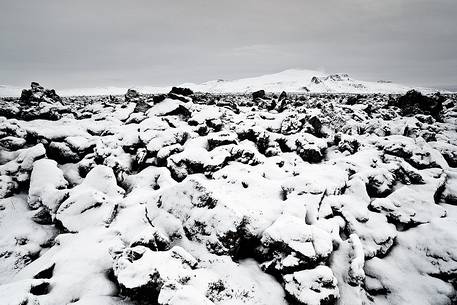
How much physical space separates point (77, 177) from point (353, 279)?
58.6ft

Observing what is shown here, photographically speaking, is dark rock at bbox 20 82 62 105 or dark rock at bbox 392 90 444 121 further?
dark rock at bbox 20 82 62 105

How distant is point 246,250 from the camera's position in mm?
13172

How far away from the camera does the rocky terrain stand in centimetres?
1052

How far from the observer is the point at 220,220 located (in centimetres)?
1291

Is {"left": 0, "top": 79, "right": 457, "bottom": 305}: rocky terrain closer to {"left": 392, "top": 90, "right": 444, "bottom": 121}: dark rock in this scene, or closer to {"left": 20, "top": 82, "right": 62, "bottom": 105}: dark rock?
{"left": 20, "top": 82, "right": 62, "bottom": 105}: dark rock

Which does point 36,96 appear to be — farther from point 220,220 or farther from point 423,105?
point 423,105

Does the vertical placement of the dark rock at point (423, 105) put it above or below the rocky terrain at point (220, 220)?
above

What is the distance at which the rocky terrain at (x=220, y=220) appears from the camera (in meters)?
10.5

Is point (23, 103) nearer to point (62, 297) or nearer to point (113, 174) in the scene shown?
point (113, 174)

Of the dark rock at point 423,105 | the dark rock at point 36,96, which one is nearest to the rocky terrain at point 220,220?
the dark rock at point 36,96

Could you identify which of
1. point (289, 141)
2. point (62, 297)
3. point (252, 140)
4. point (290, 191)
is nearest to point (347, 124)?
point (289, 141)

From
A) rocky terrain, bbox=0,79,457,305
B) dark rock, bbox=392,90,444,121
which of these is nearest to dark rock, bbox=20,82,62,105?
rocky terrain, bbox=0,79,457,305

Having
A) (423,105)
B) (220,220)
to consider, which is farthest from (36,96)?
(423,105)

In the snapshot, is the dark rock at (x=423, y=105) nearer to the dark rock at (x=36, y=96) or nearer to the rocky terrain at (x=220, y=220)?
the rocky terrain at (x=220, y=220)
